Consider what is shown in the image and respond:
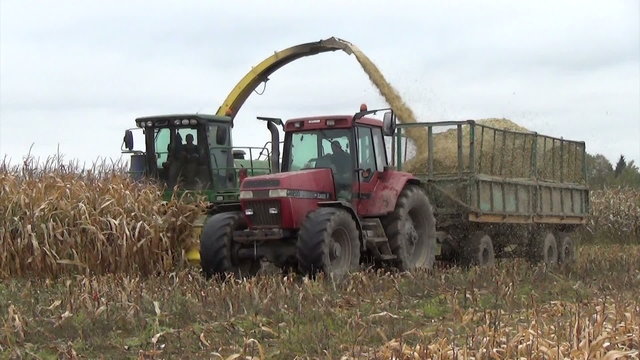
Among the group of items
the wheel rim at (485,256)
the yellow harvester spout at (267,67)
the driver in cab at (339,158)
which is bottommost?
the wheel rim at (485,256)

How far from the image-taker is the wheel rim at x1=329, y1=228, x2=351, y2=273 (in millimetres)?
9828

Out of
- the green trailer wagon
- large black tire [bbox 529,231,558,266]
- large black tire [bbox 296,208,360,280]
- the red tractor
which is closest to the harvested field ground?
large black tire [bbox 296,208,360,280]

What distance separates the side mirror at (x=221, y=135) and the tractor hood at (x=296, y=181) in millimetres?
3488

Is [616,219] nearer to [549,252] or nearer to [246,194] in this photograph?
[549,252]

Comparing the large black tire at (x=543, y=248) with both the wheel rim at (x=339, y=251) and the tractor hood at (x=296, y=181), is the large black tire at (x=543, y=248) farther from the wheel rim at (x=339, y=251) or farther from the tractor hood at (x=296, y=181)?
the wheel rim at (x=339, y=251)

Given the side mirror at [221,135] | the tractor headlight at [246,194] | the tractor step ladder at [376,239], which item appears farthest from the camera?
the side mirror at [221,135]

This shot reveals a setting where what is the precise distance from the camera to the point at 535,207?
47.3 feet

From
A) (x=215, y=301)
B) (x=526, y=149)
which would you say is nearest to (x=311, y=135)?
(x=215, y=301)

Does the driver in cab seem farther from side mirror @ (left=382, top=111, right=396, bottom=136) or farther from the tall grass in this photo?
the tall grass

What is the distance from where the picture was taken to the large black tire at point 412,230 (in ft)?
35.9

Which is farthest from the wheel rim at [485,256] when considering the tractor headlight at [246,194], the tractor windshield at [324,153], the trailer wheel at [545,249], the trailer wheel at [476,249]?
the tractor headlight at [246,194]

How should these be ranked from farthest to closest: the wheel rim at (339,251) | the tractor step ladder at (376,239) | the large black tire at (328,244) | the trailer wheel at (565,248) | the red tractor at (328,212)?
the trailer wheel at (565,248)
the tractor step ladder at (376,239)
the red tractor at (328,212)
the wheel rim at (339,251)
the large black tire at (328,244)

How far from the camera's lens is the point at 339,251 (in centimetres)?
993

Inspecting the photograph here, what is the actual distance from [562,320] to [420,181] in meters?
5.31
